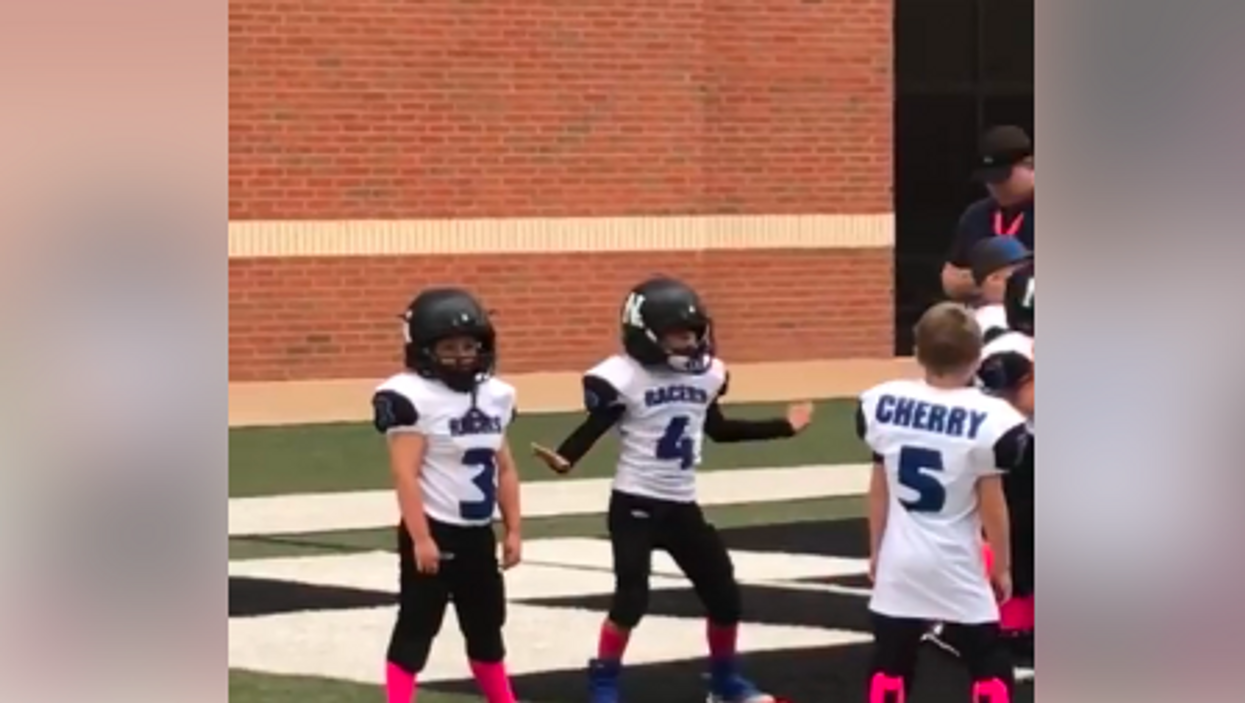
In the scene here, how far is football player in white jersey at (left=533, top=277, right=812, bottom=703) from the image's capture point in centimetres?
754

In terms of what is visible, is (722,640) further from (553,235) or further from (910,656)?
(553,235)

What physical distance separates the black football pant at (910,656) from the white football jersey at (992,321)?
76.6 inches

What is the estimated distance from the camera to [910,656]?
6199 millimetres

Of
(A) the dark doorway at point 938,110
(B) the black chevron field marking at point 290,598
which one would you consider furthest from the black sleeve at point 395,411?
(A) the dark doorway at point 938,110

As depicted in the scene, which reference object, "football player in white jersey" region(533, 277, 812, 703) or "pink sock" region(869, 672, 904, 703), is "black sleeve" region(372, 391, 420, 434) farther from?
"pink sock" region(869, 672, 904, 703)

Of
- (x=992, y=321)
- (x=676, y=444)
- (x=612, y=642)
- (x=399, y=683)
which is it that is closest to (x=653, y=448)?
(x=676, y=444)

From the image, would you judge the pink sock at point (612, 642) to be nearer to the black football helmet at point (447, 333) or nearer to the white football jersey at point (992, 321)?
the black football helmet at point (447, 333)

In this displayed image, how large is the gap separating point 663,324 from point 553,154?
1266cm

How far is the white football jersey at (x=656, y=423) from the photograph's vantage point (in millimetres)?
7602

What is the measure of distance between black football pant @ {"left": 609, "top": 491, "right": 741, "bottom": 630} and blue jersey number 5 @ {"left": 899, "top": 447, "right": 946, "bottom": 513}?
170cm
